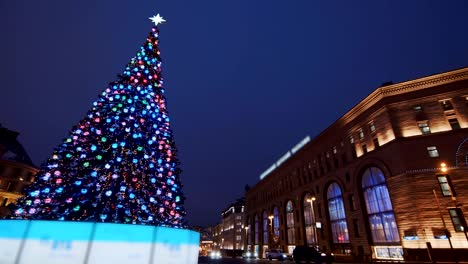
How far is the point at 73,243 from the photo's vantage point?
881 centimetres

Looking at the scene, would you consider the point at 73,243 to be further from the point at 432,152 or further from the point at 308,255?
the point at 432,152

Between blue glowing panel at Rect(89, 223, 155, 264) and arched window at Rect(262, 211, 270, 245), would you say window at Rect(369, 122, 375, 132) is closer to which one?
blue glowing panel at Rect(89, 223, 155, 264)

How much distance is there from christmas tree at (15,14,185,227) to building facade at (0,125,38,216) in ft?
158

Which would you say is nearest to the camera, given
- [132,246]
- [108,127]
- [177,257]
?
[132,246]

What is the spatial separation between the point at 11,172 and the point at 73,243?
57.7 m

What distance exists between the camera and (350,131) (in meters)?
39.8

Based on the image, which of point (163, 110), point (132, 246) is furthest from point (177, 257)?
point (163, 110)

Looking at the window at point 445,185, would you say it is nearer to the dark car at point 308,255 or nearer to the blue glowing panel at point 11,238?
the dark car at point 308,255

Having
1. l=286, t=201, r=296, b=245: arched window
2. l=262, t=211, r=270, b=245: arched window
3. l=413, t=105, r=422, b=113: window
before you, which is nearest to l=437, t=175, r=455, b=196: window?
l=413, t=105, r=422, b=113: window

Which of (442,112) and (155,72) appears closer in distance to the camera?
(155,72)

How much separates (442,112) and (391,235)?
1608cm

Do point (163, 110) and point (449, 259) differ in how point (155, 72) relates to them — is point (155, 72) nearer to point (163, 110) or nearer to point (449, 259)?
point (163, 110)

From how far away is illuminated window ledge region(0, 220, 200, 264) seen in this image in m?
8.70

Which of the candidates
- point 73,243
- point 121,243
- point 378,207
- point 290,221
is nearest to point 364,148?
point 378,207
